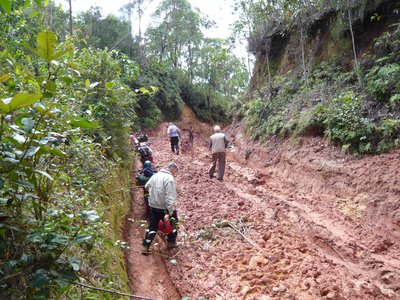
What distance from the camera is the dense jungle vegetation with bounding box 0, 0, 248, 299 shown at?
171 centimetres

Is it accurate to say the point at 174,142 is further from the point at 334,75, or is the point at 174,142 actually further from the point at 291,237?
the point at 291,237

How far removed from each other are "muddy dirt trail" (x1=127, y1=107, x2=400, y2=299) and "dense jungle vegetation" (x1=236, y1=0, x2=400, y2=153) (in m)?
0.73

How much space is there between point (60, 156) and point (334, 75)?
11.5 metres

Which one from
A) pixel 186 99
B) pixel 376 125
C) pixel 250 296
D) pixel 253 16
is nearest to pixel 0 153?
pixel 250 296

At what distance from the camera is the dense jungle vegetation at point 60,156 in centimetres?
171

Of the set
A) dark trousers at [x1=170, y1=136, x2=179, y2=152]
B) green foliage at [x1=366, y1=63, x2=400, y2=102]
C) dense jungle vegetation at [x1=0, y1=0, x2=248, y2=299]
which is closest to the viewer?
dense jungle vegetation at [x1=0, y1=0, x2=248, y2=299]

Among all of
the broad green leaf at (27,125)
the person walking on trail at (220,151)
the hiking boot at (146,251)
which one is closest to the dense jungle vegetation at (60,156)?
the broad green leaf at (27,125)

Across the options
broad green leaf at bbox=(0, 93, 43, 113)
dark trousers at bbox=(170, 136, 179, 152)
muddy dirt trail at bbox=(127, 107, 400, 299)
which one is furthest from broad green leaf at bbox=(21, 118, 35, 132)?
dark trousers at bbox=(170, 136, 179, 152)

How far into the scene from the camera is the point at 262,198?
7.98 meters

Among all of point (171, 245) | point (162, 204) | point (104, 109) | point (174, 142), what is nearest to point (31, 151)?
point (162, 204)

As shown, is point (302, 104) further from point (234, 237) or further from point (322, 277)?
point (322, 277)

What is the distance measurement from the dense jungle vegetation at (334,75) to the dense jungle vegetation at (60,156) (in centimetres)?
553

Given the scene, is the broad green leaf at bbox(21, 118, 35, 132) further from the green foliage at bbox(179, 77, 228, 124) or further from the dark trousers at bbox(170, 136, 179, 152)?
the green foliage at bbox(179, 77, 228, 124)

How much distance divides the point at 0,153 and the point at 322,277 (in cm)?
411
